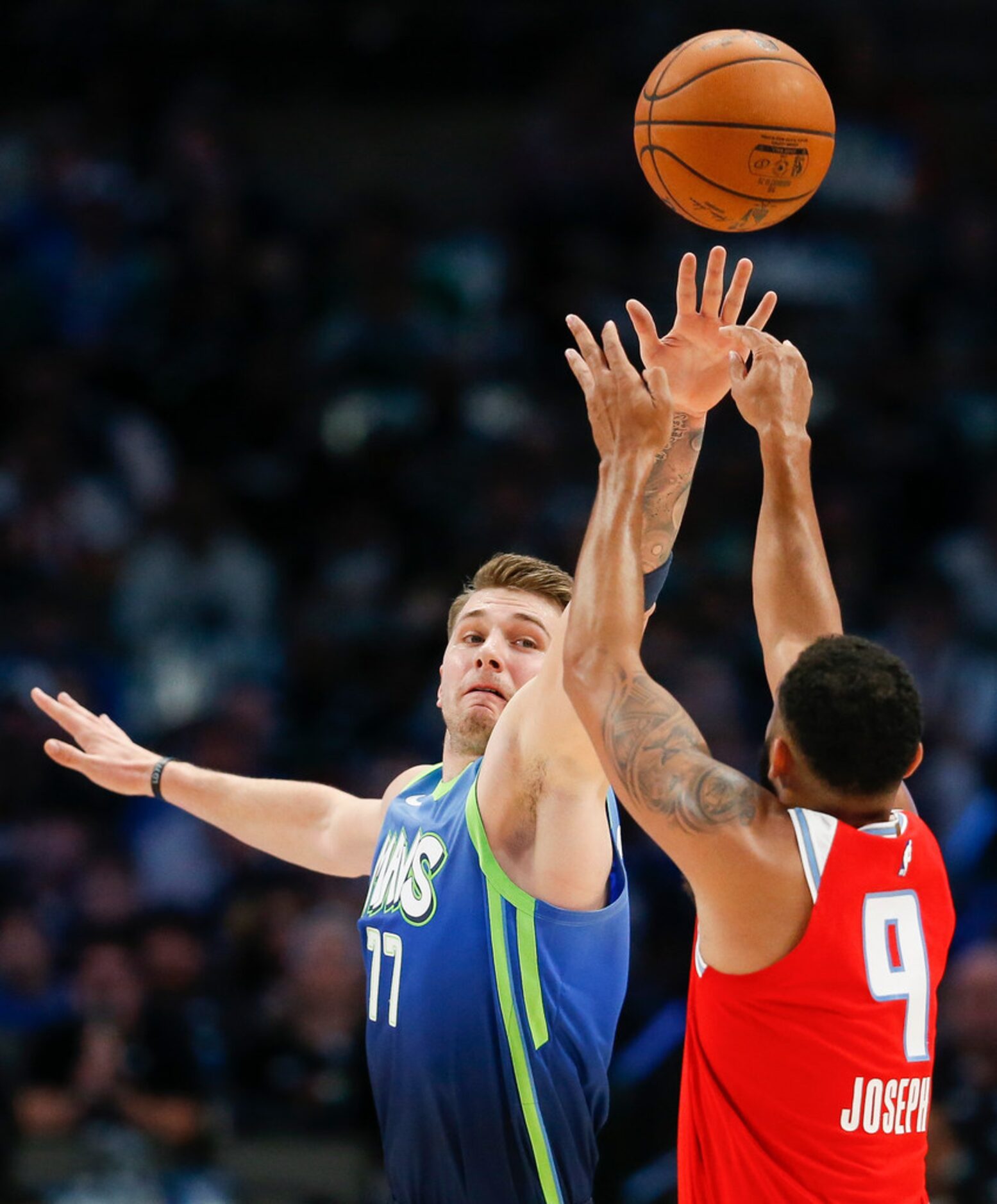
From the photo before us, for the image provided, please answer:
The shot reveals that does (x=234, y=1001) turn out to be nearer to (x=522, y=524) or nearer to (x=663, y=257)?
(x=522, y=524)

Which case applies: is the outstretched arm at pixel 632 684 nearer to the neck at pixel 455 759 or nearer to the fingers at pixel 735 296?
the fingers at pixel 735 296

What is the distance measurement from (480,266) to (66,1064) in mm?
6027

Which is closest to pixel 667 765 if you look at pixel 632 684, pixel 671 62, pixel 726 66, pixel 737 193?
pixel 632 684

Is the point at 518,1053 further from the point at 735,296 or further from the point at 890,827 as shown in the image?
the point at 735,296

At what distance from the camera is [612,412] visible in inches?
144

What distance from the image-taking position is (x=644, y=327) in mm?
3957

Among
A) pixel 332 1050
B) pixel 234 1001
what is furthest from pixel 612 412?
pixel 234 1001

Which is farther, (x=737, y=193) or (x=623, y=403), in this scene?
(x=737, y=193)

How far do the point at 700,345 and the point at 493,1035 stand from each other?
5.94 ft

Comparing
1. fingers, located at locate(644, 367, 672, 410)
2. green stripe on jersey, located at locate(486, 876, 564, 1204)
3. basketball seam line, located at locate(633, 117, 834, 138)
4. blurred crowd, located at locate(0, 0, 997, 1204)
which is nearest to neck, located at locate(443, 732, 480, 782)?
green stripe on jersey, located at locate(486, 876, 564, 1204)

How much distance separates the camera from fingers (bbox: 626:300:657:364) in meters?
3.82

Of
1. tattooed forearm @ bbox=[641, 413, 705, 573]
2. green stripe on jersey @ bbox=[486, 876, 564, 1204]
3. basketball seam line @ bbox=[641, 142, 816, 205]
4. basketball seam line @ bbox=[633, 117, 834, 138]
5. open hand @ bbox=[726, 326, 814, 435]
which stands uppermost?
basketball seam line @ bbox=[633, 117, 834, 138]

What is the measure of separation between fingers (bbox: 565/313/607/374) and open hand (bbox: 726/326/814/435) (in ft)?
1.69

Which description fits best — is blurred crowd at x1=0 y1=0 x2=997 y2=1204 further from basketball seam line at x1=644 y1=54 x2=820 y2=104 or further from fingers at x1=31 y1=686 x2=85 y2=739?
basketball seam line at x1=644 y1=54 x2=820 y2=104
